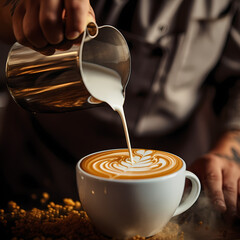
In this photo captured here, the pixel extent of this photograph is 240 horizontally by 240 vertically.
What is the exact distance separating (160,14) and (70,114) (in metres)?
0.49

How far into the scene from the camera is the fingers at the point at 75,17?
0.65 meters

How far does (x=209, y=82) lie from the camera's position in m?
1.41

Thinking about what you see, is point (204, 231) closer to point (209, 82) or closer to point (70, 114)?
point (70, 114)

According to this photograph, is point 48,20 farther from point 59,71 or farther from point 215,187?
point 215,187

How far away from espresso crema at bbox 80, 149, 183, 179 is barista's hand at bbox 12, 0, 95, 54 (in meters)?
0.27

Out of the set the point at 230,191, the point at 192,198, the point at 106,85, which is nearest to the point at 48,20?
the point at 106,85

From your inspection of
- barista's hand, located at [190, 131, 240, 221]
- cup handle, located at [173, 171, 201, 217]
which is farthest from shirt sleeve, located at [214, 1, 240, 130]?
cup handle, located at [173, 171, 201, 217]

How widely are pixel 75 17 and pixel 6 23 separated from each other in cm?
41

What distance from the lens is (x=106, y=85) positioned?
32.1 inches

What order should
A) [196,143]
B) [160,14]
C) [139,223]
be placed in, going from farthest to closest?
[196,143] → [160,14] → [139,223]

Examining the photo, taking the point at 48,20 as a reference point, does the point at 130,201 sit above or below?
below

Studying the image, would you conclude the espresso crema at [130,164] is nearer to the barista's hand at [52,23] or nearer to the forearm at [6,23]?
the barista's hand at [52,23]

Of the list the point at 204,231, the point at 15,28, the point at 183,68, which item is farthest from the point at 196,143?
the point at 15,28

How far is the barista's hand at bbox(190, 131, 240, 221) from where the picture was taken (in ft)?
2.84
